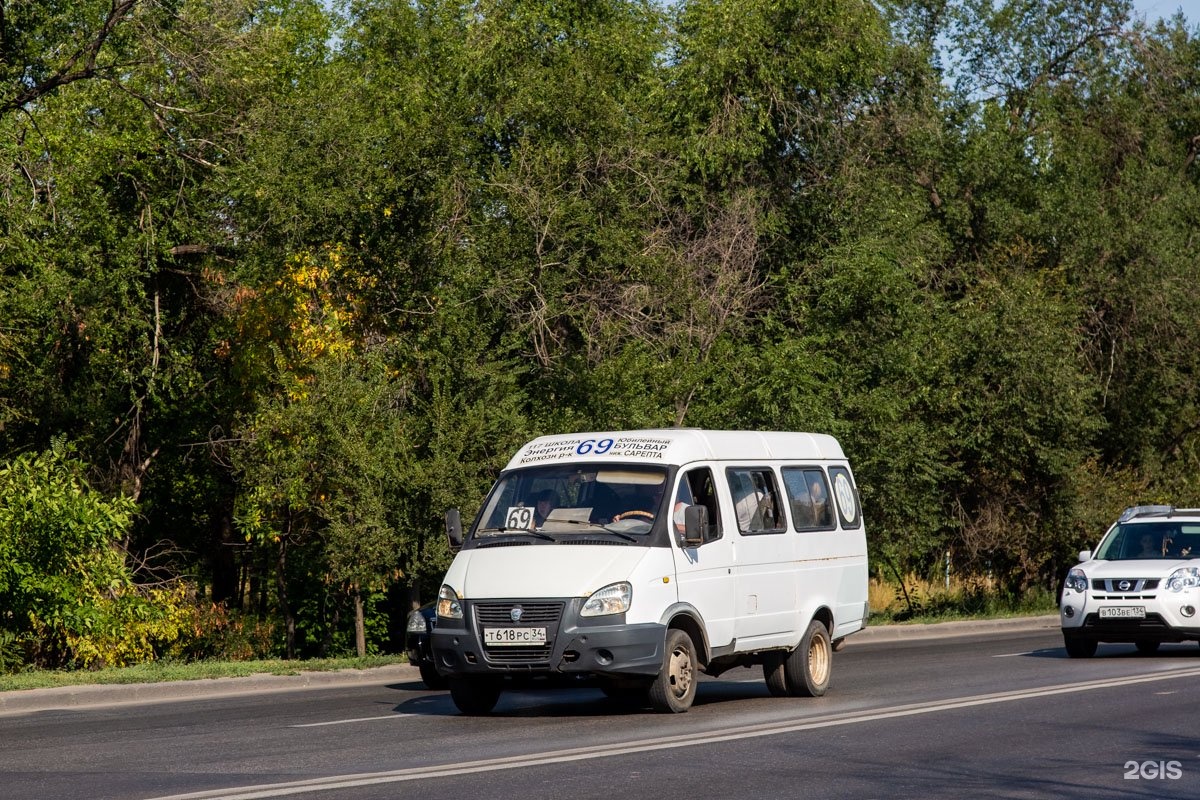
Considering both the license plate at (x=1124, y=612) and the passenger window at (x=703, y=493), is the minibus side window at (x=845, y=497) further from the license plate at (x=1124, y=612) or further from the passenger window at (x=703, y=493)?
the license plate at (x=1124, y=612)

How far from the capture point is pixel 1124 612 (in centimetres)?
1798

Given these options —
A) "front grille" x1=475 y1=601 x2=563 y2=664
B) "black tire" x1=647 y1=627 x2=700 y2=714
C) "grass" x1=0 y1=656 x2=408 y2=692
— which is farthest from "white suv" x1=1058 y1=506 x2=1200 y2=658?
"front grille" x1=475 y1=601 x2=563 y2=664

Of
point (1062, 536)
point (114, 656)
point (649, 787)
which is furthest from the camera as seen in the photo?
point (1062, 536)

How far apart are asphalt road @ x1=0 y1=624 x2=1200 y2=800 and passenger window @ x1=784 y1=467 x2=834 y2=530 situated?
5.22 feet

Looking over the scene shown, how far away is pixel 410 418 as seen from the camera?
2247 centimetres

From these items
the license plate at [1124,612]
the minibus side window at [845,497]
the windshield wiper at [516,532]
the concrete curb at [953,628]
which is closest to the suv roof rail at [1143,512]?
the license plate at [1124,612]

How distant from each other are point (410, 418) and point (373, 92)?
986 cm

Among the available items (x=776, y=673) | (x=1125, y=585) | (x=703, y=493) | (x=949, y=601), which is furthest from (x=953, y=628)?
(x=703, y=493)

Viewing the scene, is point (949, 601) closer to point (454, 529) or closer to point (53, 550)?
point (53, 550)

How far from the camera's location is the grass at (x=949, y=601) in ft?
97.5

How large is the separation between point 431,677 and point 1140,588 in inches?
321

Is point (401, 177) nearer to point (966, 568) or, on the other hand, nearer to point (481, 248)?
point (481, 248)

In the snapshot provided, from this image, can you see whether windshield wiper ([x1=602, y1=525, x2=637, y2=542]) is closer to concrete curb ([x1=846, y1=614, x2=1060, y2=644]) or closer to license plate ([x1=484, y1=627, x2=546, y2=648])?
license plate ([x1=484, y1=627, x2=546, y2=648])

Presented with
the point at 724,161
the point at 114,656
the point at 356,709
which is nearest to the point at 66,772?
the point at 356,709
